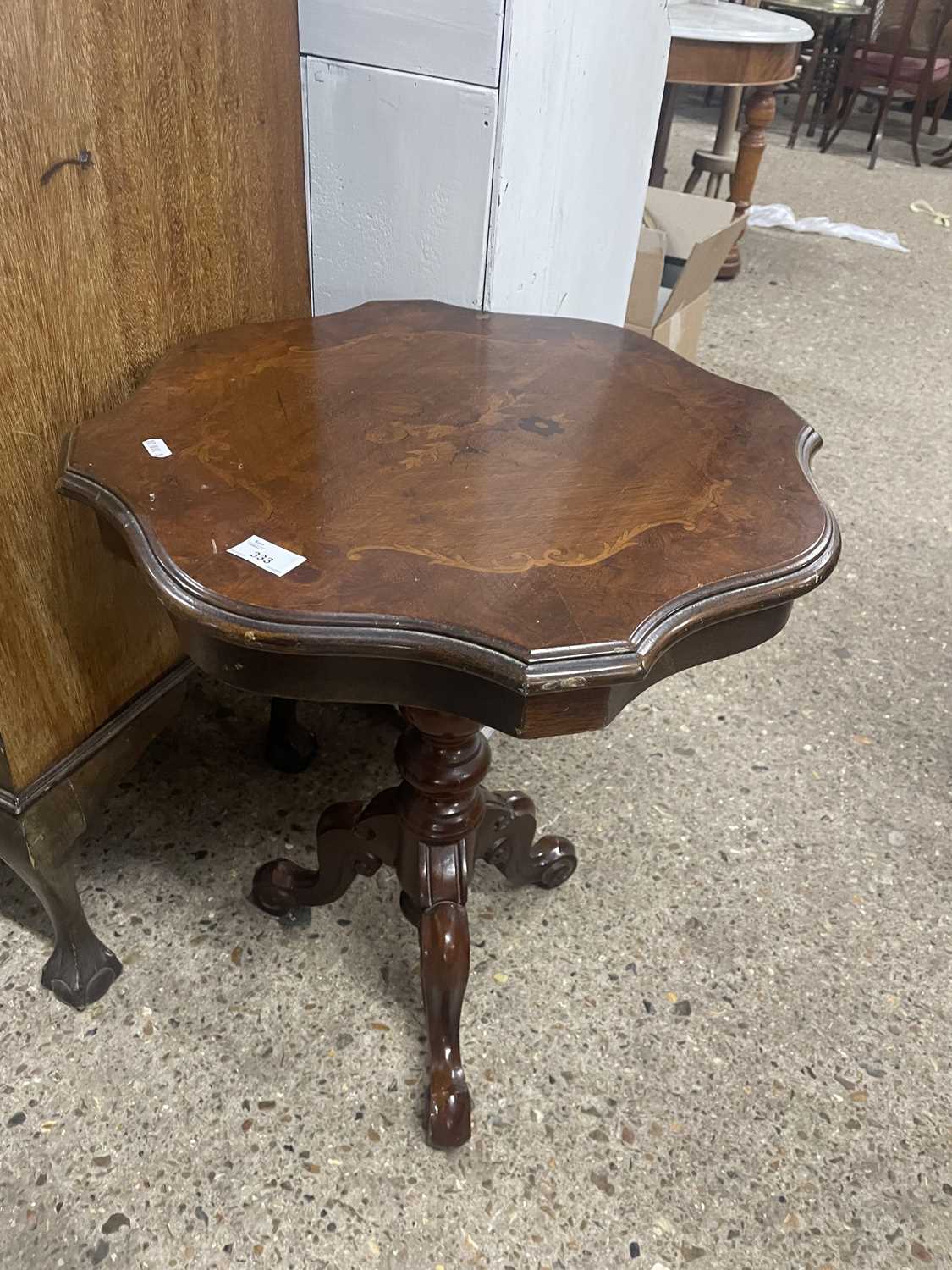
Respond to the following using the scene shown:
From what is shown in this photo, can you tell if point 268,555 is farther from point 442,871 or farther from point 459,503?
point 442,871

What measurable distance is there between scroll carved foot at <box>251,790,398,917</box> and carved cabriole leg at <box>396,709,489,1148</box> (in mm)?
32

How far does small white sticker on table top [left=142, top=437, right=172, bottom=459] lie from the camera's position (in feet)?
3.37

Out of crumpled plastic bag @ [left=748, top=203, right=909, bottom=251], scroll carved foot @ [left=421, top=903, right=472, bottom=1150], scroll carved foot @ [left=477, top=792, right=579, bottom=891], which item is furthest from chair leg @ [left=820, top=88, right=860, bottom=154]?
scroll carved foot @ [left=421, top=903, right=472, bottom=1150]

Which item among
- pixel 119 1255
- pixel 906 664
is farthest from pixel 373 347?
pixel 906 664

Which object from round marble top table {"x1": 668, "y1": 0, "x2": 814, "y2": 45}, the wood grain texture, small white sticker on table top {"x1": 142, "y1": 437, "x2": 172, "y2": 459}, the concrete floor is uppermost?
round marble top table {"x1": 668, "y1": 0, "x2": 814, "y2": 45}

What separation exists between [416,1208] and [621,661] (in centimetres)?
76

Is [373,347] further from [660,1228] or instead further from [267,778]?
[660,1228]

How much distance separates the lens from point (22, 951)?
1.44 m

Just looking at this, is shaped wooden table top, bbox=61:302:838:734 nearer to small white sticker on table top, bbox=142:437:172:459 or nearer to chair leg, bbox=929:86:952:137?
small white sticker on table top, bbox=142:437:172:459

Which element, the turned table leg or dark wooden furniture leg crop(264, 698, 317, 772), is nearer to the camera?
dark wooden furniture leg crop(264, 698, 317, 772)

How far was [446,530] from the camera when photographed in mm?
971

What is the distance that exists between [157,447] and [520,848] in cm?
79

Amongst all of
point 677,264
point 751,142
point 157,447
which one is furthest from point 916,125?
point 157,447

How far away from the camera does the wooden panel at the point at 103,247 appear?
1.00 meters
